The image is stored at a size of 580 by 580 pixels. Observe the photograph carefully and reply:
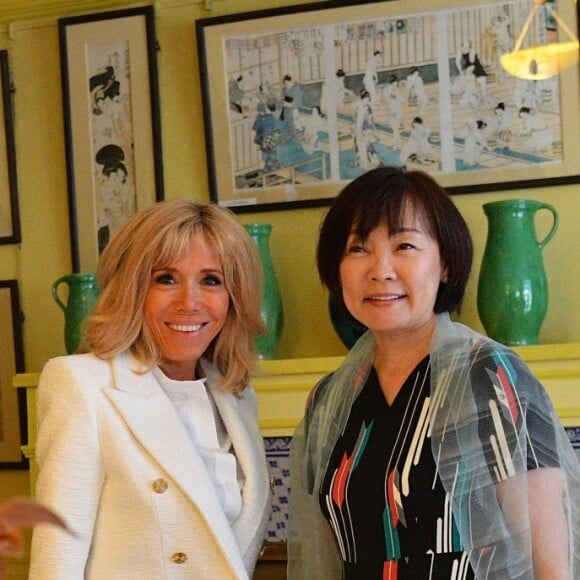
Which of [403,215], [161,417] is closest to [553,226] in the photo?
[403,215]

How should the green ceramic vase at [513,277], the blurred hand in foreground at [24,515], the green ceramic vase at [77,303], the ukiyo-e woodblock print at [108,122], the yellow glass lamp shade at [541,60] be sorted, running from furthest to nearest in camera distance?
1. the ukiyo-e woodblock print at [108,122]
2. the green ceramic vase at [77,303]
3. the yellow glass lamp shade at [541,60]
4. the green ceramic vase at [513,277]
5. the blurred hand in foreground at [24,515]

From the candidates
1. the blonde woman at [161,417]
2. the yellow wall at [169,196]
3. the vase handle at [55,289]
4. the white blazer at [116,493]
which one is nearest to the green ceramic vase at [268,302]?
the yellow wall at [169,196]

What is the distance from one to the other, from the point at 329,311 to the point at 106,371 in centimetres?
110

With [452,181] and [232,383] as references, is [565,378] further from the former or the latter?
[232,383]

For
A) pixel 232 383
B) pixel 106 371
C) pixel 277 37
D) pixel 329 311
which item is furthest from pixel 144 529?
pixel 277 37

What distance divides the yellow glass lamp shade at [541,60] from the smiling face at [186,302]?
1300 millimetres

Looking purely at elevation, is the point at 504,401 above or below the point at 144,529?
above

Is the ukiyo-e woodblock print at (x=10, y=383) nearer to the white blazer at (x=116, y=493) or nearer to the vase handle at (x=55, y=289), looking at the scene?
the vase handle at (x=55, y=289)

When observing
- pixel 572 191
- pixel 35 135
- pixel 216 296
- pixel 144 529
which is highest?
pixel 35 135

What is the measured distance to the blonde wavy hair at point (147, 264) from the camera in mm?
1706

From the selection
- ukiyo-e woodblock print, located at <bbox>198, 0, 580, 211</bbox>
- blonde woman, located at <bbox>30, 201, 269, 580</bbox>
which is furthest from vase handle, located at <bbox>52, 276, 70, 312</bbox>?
blonde woman, located at <bbox>30, 201, 269, 580</bbox>

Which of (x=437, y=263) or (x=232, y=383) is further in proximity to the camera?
(x=232, y=383)

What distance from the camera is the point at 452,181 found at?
2.69 metres

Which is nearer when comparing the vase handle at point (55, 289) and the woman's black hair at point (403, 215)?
the woman's black hair at point (403, 215)
